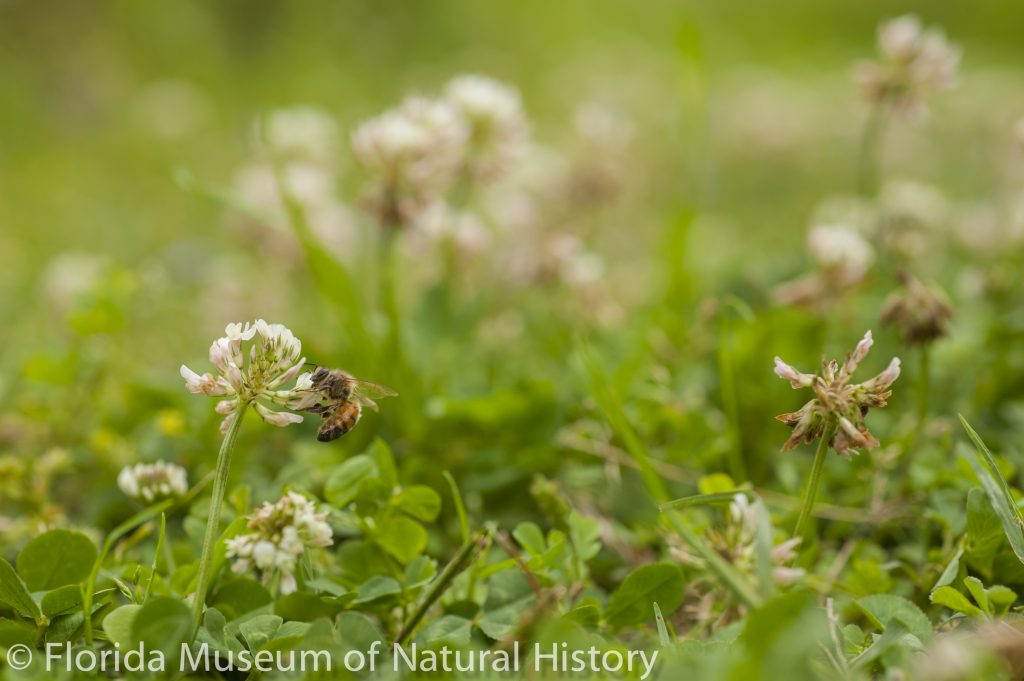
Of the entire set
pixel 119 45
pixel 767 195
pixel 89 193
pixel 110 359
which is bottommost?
pixel 110 359

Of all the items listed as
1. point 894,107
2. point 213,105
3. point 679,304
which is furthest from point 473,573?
point 213,105

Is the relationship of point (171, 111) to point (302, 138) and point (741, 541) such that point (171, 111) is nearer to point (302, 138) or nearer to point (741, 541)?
point (302, 138)

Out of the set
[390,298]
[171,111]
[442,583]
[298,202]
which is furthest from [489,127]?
[171,111]

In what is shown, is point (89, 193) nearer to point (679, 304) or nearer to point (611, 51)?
point (679, 304)

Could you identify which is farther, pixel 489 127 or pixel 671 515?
pixel 489 127

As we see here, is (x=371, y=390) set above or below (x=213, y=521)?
above

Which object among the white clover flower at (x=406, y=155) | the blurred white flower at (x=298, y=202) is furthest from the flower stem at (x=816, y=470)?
the blurred white flower at (x=298, y=202)

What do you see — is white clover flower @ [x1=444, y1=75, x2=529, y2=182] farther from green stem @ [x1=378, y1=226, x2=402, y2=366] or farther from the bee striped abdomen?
the bee striped abdomen
